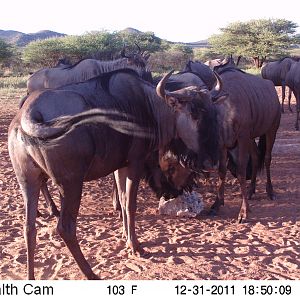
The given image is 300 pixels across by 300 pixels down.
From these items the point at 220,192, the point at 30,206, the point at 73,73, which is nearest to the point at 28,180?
the point at 30,206

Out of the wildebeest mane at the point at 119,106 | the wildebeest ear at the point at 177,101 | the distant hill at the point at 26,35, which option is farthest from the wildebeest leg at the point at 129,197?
the distant hill at the point at 26,35

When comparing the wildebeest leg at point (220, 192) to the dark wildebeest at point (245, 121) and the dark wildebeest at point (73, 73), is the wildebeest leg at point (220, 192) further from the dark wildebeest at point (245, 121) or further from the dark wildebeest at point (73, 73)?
the dark wildebeest at point (73, 73)

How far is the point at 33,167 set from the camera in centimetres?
351

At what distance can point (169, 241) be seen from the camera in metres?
4.68

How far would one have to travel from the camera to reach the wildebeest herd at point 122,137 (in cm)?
339

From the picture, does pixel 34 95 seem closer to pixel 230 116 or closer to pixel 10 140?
pixel 10 140

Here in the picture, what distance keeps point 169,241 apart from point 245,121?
5.97ft

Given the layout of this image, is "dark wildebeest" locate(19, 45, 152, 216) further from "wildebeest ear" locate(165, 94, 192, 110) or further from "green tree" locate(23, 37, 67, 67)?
"green tree" locate(23, 37, 67, 67)

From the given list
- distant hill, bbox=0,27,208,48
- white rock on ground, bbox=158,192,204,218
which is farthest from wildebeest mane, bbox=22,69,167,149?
distant hill, bbox=0,27,208,48

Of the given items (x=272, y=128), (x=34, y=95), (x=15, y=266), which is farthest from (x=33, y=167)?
(x=272, y=128)

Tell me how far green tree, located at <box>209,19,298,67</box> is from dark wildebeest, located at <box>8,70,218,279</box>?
112 feet

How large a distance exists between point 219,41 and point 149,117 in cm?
3944
